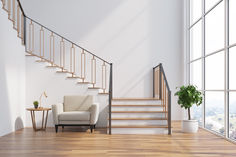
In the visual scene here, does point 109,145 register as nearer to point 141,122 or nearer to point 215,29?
point 141,122

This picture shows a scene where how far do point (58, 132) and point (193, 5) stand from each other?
543 cm

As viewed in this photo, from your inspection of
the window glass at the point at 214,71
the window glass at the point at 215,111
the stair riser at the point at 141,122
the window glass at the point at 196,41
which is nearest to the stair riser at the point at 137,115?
the stair riser at the point at 141,122

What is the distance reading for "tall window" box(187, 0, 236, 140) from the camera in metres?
5.33

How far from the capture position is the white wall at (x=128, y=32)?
8602 mm

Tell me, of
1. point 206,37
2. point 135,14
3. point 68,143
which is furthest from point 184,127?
point 135,14

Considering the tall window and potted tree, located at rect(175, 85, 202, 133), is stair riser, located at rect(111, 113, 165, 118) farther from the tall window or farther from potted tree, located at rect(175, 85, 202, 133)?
the tall window

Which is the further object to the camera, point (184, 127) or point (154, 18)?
point (154, 18)

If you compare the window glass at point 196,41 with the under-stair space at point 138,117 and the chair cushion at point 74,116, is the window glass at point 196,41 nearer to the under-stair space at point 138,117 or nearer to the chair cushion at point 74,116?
the under-stair space at point 138,117

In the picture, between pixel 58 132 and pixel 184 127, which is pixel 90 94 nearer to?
pixel 58 132

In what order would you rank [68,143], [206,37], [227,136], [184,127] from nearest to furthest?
[68,143]
[227,136]
[184,127]
[206,37]

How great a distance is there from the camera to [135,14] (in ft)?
28.5

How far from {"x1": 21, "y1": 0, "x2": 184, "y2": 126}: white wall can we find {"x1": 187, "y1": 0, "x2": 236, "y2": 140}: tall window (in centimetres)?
64

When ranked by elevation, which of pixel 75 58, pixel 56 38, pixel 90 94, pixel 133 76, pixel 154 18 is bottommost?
pixel 90 94

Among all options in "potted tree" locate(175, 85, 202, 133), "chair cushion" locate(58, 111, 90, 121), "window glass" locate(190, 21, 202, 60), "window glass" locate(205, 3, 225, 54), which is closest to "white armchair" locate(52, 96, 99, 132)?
"chair cushion" locate(58, 111, 90, 121)
